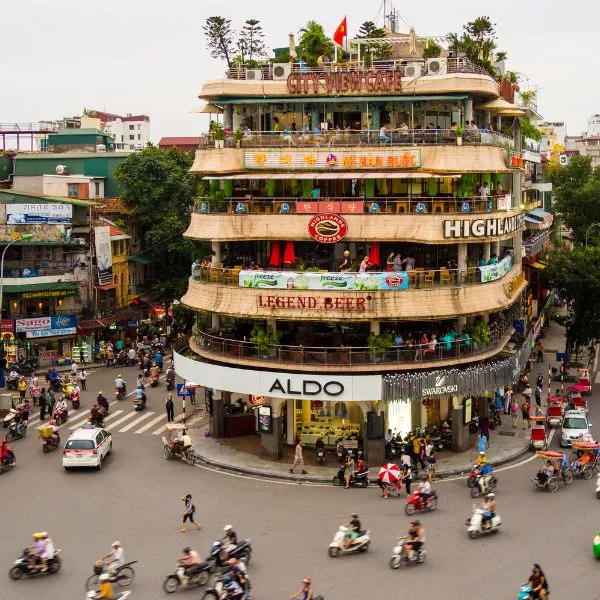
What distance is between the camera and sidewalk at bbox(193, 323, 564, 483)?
39219 millimetres

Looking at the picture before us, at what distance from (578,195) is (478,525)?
7315cm

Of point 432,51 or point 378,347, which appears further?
point 432,51

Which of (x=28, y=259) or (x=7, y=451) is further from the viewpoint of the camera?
(x=28, y=259)

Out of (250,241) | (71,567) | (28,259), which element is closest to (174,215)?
(28,259)

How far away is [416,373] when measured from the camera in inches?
1574

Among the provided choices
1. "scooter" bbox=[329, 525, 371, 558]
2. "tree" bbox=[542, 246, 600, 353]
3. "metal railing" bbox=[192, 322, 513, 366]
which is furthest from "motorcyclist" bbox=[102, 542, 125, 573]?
"tree" bbox=[542, 246, 600, 353]

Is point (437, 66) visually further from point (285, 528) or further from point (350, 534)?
point (350, 534)

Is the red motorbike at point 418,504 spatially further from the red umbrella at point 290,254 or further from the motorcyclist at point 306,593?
the red umbrella at point 290,254

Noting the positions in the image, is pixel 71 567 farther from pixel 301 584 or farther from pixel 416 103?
pixel 416 103

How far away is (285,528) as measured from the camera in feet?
108

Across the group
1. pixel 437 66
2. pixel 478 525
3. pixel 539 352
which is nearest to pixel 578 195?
pixel 539 352

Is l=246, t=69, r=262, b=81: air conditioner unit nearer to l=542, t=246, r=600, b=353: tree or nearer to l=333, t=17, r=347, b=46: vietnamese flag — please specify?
l=333, t=17, r=347, b=46: vietnamese flag

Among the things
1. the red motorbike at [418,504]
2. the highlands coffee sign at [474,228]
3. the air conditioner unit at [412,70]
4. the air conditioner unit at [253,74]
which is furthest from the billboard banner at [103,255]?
the red motorbike at [418,504]

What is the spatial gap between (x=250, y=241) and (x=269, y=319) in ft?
14.7
